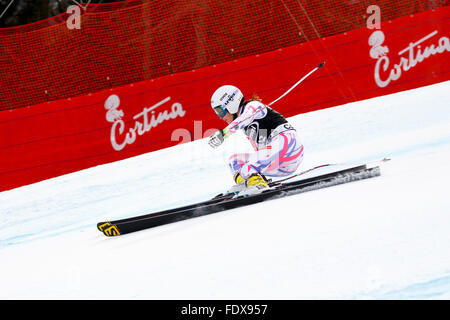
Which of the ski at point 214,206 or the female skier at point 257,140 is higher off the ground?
the female skier at point 257,140

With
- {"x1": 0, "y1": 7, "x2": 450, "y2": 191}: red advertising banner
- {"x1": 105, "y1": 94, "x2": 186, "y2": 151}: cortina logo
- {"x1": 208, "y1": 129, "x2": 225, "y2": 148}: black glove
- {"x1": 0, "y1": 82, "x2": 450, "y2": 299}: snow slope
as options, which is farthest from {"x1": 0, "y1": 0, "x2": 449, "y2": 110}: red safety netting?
{"x1": 208, "y1": 129, "x2": 225, "y2": 148}: black glove

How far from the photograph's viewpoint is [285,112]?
27.8 ft

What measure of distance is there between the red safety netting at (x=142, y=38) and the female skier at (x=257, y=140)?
4.40 metres

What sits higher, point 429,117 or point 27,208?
point 429,117

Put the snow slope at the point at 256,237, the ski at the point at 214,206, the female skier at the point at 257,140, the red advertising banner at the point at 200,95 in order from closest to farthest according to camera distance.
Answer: the snow slope at the point at 256,237 < the ski at the point at 214,206 < the female skier at the point at 257,140 < the red advertising banner at the point at 200,95

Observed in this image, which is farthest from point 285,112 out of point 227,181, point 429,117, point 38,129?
point 38,129

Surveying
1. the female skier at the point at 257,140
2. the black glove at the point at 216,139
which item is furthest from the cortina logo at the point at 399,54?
the black glove at the point at 216,139

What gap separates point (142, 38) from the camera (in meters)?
9.01

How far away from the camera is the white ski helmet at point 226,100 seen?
Answer: 4.57m

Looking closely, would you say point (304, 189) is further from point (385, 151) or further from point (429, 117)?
point (429, 117)

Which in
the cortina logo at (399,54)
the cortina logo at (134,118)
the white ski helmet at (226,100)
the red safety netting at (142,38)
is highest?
the red safety netting at (142,38)

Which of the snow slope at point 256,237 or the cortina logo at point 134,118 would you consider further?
the cortina logo at point 134,118

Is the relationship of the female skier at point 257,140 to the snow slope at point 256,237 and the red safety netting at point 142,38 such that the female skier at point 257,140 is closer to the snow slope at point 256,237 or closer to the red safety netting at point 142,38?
the snow slope at point 256,237

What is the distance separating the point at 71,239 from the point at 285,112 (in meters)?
4.66
